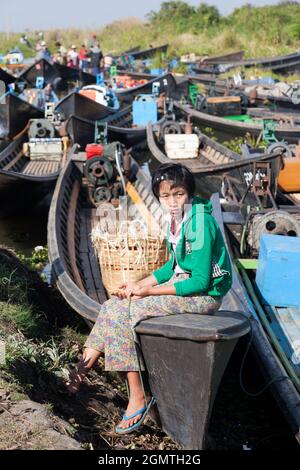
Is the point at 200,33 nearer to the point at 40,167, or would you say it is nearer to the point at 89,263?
the point at 40,167

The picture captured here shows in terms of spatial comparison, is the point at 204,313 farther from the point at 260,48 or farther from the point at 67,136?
the point at 260,48

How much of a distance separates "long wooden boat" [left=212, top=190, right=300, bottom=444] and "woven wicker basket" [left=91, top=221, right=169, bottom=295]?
0.69m

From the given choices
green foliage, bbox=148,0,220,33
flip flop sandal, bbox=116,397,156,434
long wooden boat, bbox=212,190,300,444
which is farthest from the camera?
green foliage, bbox=148,0,220,33

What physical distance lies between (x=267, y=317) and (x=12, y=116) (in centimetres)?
934

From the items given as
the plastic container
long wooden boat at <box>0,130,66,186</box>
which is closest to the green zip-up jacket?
the plastic container

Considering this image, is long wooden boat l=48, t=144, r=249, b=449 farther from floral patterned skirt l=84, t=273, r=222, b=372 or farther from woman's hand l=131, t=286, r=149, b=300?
woman's hand l=131, t=286, r=149, b=300

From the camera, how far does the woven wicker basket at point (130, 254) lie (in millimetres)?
4582

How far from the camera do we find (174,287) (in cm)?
306

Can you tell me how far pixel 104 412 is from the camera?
363 centimetres

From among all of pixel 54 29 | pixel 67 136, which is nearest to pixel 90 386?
pixel 67 136

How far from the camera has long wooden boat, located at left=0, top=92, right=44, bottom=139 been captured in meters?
12.8

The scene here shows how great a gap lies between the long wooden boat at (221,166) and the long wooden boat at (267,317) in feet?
3.20

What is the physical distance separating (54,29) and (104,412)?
48503 mm

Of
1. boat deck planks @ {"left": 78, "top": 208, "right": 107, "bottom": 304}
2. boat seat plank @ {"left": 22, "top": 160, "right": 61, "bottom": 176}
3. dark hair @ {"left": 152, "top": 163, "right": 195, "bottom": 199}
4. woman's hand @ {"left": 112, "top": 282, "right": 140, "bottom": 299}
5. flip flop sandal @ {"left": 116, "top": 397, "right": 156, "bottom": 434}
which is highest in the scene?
dark hair @ {"left": 152, "top": 163, "right": 195, "bottom": 199}
